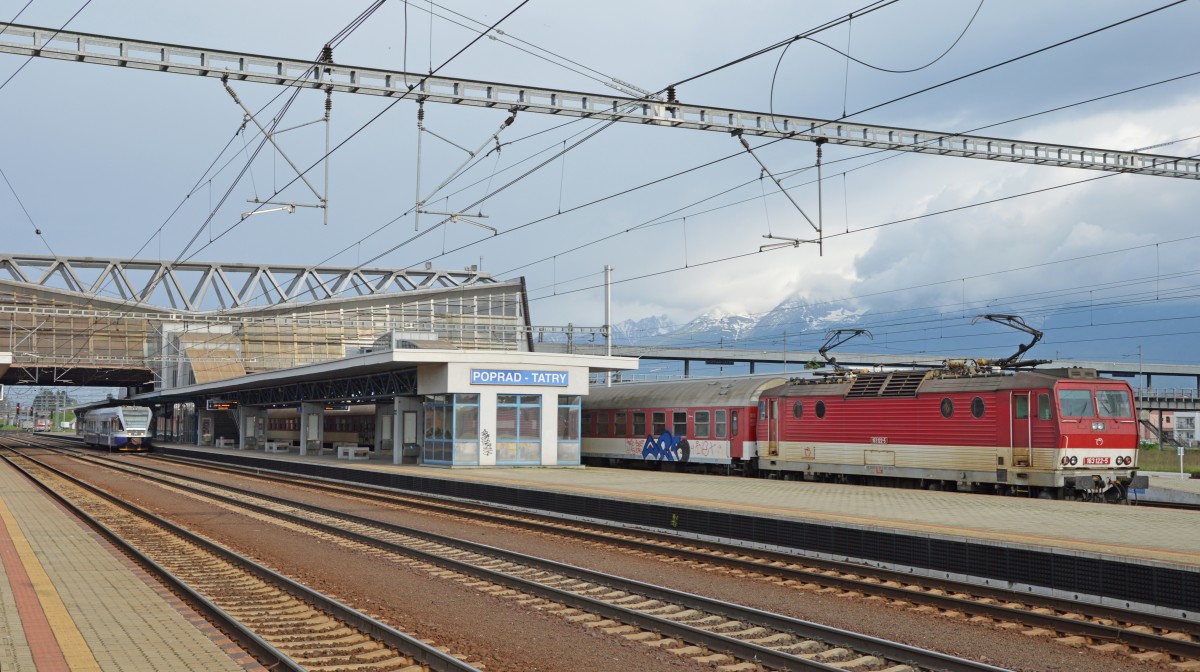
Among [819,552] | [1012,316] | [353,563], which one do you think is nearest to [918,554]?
[819,552]

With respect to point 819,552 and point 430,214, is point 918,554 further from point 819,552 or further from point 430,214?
point 430,214

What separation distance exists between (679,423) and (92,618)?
89.8 ft

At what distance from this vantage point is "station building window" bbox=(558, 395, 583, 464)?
38.8m

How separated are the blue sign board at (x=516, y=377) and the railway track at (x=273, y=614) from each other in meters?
16.3

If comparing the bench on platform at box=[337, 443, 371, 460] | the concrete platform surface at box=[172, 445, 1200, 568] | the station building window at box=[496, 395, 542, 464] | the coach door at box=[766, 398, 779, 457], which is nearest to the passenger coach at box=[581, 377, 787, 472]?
the coach door at box=[766, 398, 779, 457]

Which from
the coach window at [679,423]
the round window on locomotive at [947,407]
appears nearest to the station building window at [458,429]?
the coach window at [679,423]

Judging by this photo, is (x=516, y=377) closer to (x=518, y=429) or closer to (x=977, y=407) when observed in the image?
(x=518, y=429)

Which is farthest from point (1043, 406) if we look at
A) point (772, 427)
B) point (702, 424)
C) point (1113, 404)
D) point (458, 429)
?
point (458, 429)

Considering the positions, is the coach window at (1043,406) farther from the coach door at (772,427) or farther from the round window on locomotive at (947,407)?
the coach door at (772,427)

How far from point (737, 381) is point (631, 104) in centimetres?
1476

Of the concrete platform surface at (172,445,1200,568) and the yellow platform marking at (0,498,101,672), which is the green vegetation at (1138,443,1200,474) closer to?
the concrete platform surface at (172,445,1200,568)

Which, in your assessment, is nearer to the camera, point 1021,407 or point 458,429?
point 1021,407

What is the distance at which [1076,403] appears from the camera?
24.0 metres

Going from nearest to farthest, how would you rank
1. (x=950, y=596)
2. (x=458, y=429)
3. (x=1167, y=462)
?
1. (x=950, y=596)
2. (x=458, y=429)
3. (x=1167, y=462)
